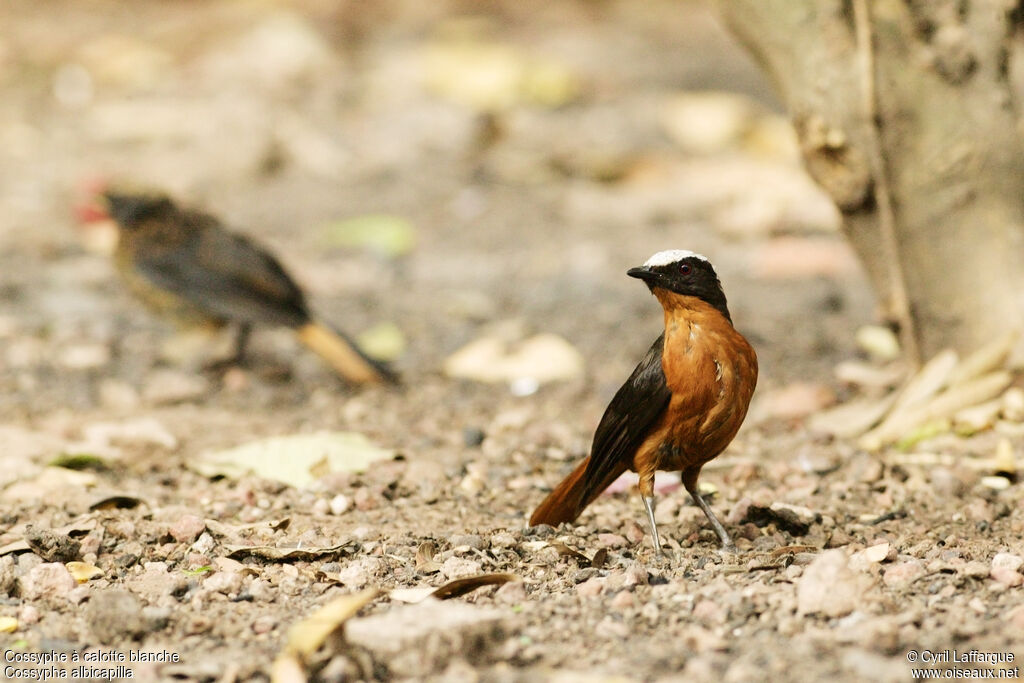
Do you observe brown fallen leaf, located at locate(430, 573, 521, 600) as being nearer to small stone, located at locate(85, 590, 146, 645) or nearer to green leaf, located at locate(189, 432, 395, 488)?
small stone, located at locate(85, 590, 146, 645)

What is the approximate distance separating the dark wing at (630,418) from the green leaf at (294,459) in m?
1.09

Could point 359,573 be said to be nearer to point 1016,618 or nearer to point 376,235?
point 1016,618

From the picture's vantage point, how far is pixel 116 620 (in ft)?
9.82

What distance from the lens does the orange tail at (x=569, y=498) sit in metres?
3.84

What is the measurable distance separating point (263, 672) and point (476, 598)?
2.20ft

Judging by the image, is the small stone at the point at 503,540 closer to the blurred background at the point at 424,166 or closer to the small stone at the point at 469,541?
the small stone at the point at 469,541

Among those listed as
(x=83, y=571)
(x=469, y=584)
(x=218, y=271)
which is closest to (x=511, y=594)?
(x=469, y=584)

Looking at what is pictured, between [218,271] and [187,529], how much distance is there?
3.23 m

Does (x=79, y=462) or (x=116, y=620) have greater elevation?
(x=79, y=462)

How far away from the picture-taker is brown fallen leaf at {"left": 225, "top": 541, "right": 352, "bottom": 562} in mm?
3535

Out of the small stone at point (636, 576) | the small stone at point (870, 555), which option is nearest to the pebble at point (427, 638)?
the small stone at point (636, 576)

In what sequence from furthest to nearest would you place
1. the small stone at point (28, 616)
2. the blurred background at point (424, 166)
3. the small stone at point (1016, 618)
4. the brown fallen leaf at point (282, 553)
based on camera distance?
the blurred background at point (424, 166) → the brown fallen leaf at point (282, 553) → the small stone at point (28, 616) → the small stone at point (1016, 618)

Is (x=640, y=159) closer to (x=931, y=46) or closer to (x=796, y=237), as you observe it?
(x=796, y=237)

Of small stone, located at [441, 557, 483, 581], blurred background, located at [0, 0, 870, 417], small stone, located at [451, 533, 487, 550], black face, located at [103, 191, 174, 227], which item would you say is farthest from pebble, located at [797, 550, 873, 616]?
black face, located at [103, 191, 174, 227]
